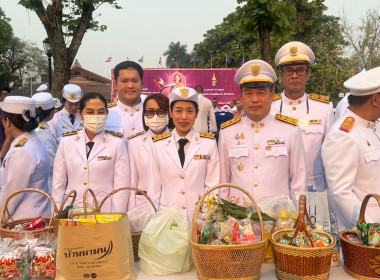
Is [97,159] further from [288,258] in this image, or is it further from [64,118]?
[64,118]

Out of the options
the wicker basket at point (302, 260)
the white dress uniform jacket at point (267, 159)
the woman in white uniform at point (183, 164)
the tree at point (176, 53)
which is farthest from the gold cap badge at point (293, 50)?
the tree at point (176, 53)

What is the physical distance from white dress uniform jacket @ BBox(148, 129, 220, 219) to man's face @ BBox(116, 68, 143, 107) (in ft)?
4.10

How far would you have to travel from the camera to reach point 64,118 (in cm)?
655

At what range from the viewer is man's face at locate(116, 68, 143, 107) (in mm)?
4430

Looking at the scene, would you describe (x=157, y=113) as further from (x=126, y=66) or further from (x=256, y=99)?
Answer: (x=256, y=99)

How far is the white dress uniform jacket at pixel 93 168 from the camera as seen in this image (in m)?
3.71

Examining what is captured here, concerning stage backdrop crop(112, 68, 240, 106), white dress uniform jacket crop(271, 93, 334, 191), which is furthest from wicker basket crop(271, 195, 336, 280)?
stage backdrop crop(112, 68, 240, 106)

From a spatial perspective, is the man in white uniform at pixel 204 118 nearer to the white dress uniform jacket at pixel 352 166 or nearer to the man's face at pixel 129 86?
the man's face at pixel 129 86

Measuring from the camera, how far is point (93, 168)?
3.71 metres

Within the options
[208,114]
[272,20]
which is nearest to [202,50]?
[208,114]

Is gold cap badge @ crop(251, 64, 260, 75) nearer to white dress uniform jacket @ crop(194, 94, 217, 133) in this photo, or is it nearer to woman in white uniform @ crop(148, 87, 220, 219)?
woman in white uniform @ crop(148, 87, 220, 219)

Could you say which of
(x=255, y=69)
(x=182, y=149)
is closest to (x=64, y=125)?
A: (x=182, y=149)

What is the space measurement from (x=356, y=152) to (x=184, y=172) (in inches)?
52.8

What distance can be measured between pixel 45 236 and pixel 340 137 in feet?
6.50
